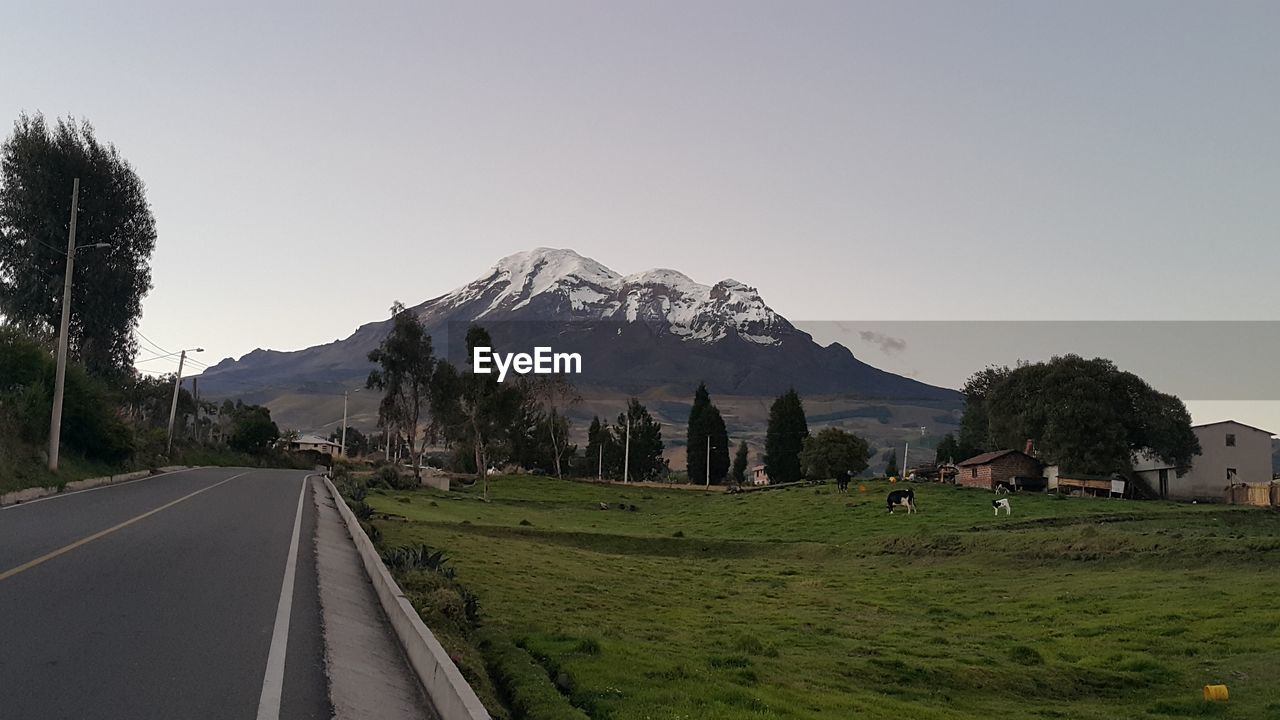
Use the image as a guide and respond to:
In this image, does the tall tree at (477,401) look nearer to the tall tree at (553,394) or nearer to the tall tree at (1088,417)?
the tall tree at (553,394)

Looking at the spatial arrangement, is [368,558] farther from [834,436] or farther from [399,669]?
[834,436]

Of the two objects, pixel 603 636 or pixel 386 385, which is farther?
pixel 386 385

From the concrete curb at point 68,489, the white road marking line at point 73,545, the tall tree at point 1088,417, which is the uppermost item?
the tall tree at point 1088,417

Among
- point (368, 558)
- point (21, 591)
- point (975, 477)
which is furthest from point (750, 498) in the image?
point (21, 591)

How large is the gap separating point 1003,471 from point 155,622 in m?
62.5

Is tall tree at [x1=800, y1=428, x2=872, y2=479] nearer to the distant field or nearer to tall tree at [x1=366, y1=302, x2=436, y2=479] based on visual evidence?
tall tree at [x1=366, y1=302, x2=436, y2=479]

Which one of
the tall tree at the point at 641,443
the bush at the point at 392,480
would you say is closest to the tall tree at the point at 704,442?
the tall tree at the point at 641,443

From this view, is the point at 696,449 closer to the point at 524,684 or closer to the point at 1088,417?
the point at 1088,417

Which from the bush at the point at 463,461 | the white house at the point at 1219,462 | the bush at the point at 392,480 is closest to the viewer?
the bush at the point at 392,480

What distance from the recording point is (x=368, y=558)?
19.8 meters

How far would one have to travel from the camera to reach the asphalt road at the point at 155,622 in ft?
28.2

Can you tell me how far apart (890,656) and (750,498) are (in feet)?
174

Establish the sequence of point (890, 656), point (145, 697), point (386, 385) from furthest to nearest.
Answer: point (386, 385)
point (890, 656)
point (145, 697)

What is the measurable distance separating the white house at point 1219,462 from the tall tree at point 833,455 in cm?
2525
